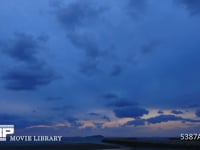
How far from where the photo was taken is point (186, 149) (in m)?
74.1

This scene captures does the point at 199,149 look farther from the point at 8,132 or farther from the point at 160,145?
the point at 8,132

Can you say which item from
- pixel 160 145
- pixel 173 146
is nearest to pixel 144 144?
pixel 160 145

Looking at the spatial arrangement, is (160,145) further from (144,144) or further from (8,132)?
(8,132)

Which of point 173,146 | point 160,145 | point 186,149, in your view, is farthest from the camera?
point 160,145

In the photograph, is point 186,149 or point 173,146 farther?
point 173,146

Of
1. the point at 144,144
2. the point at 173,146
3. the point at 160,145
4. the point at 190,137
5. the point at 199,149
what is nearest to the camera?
the point at 199,149

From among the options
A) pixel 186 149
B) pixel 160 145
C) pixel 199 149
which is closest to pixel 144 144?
pixel 160 145

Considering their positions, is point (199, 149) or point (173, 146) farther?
point (173, 146)

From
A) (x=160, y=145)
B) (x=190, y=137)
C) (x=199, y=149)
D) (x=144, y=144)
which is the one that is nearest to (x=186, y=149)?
(x=199, y=149)

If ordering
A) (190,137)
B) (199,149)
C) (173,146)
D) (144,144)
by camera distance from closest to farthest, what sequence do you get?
(199,149)
(173,146)
(144,144)
(190,137)

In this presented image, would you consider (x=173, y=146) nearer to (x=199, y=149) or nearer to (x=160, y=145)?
(x=160, y=145)

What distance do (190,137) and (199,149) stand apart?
4613cm

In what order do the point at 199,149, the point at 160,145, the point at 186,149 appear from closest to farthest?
1. the point at 199,149
2. the point at 186,149
3. the point at 160,145

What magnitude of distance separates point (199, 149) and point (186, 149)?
6875mm
